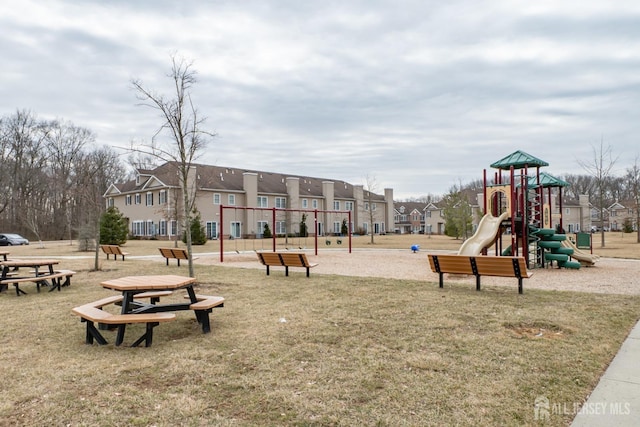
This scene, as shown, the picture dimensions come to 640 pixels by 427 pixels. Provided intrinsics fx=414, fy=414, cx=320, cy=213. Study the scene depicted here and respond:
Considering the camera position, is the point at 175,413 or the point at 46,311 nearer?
the point at 175,413

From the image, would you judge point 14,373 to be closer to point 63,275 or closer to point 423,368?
point 423,368

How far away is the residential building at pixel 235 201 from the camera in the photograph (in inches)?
1758

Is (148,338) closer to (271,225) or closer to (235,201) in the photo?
(235,201)

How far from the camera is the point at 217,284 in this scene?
10891 mm

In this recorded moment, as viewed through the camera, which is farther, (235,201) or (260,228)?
(260,228)

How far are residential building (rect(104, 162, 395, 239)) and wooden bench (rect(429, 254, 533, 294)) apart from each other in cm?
2892

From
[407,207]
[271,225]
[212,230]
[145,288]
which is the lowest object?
[145,288]

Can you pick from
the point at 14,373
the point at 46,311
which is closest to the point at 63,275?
the point at 46,311

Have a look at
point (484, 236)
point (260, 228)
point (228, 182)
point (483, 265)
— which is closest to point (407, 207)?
point (260, 228)

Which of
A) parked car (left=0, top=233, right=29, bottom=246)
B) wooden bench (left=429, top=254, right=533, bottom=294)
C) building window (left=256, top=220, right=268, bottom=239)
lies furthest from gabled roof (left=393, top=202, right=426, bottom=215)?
wooden bench (left=429, top=254, right=533, bottom=294)

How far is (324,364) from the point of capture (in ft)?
15.1

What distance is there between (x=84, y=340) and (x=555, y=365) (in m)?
5.93

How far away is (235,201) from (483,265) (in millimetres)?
42174

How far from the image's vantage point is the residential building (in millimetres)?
44656
